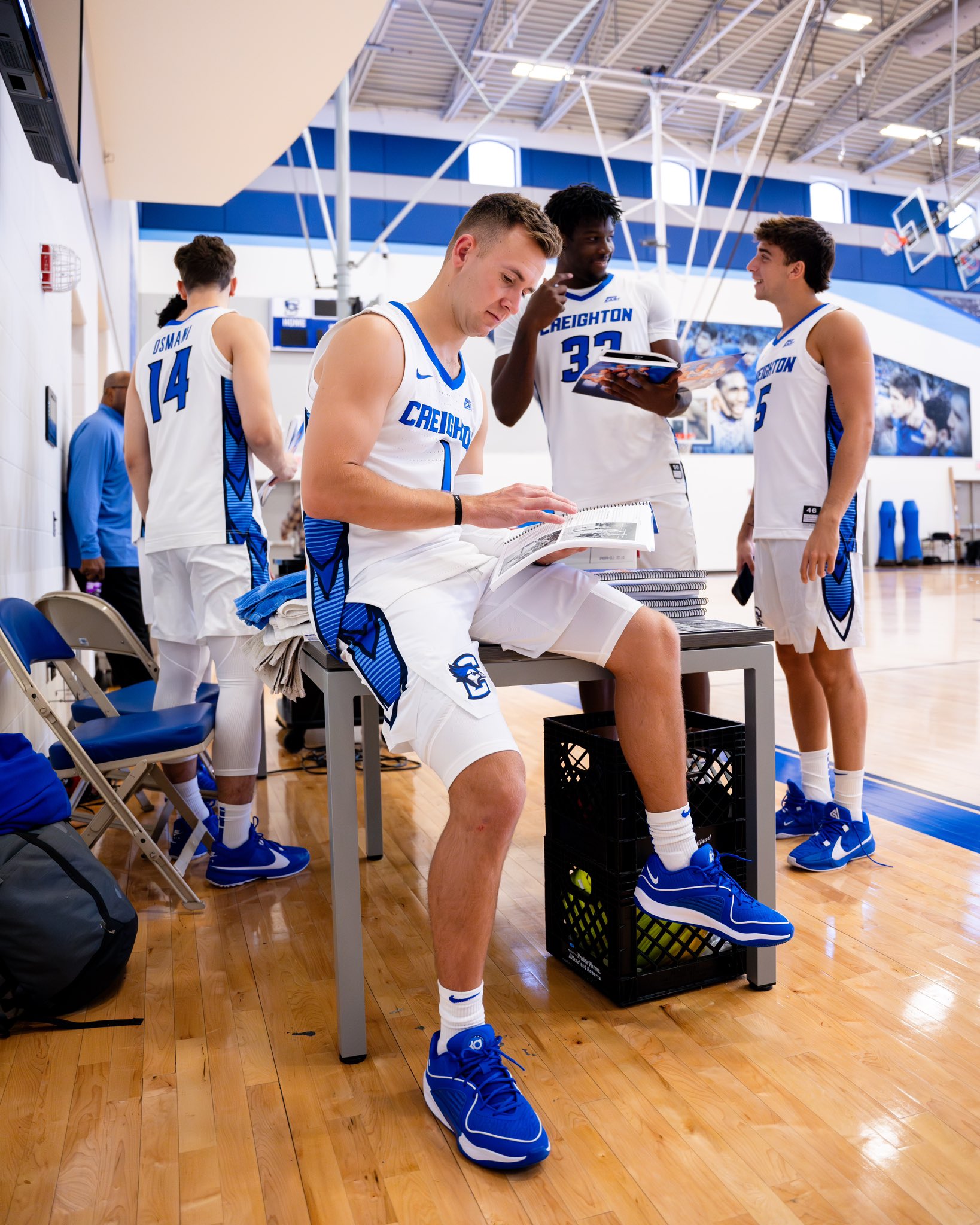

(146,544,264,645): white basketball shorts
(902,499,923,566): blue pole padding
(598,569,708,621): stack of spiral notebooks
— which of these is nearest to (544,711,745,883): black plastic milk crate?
(598,569,708,621): stack of spiral notebooks

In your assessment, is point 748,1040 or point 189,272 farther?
point 189,272

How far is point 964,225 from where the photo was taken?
18188mm

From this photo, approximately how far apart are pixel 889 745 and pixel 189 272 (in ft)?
10.7

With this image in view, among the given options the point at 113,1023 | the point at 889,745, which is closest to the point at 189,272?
the point at 113,1023

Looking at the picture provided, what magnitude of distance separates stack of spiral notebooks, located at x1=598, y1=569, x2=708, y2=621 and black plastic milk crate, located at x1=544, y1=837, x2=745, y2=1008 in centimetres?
55

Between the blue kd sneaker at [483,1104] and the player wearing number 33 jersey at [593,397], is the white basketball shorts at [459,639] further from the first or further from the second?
the player wearing number 33 jersey at [593,397]

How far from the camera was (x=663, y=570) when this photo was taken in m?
1.93

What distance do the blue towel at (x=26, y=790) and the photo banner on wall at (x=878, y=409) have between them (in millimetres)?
14193

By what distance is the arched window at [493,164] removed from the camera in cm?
1459

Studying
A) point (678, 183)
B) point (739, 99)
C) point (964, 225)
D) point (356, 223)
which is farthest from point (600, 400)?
point (964, 225)

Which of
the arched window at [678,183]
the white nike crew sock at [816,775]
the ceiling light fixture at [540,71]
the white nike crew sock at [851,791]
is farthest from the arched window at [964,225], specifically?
the white nike crew sock at [851,791]

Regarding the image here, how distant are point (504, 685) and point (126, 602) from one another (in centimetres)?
353

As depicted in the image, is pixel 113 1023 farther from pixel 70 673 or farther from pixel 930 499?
pixel 930 499

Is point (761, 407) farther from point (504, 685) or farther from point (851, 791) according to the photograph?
point (504, 685)
